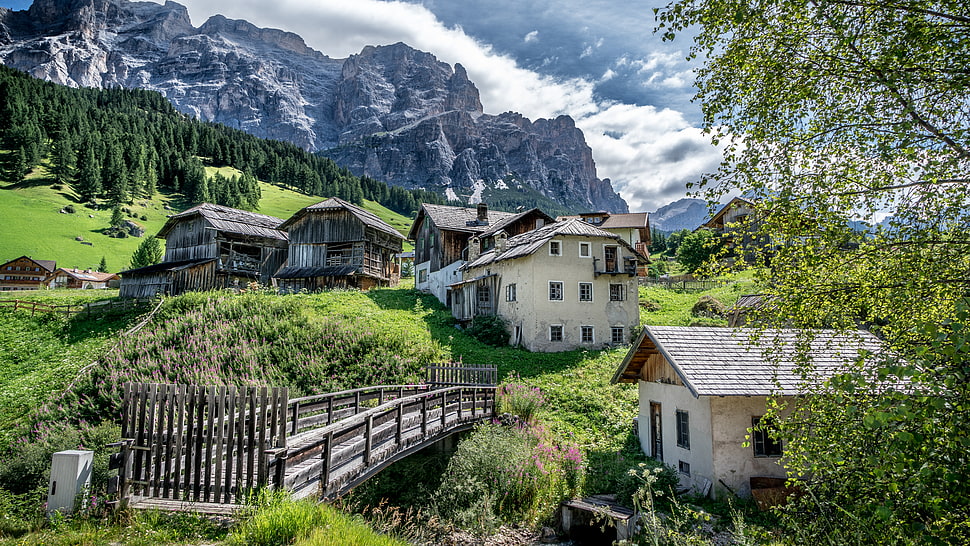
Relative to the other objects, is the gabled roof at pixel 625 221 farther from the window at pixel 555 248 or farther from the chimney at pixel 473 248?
the window at pixel 555 248

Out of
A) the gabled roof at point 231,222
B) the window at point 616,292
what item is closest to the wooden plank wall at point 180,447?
the window at point 616,292

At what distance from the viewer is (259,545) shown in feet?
22.6

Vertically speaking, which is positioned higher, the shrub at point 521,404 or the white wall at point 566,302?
the white wall at point 566,302

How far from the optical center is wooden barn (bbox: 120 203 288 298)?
45.5 m

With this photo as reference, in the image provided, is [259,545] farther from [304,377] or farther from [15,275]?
[15,275]

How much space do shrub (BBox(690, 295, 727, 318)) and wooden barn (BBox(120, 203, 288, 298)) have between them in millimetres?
38990

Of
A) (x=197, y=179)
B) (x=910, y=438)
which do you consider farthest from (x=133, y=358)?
(x=197, y=179)

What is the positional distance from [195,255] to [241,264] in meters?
4.04

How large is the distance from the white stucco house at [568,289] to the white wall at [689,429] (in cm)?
1373

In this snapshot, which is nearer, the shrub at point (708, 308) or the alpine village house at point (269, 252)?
the shrub at point (708, 308)

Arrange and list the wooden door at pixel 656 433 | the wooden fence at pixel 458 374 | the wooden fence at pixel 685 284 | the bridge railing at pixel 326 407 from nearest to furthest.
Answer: the bridge railing at pixel 326 407 < the wooden door at pixel 656 433 < the wooden fence at pixel 458 374 < the wooden fence at pixel 685 284

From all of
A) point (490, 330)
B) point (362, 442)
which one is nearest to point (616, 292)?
point (490, 330)

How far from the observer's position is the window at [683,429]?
16.3 meters

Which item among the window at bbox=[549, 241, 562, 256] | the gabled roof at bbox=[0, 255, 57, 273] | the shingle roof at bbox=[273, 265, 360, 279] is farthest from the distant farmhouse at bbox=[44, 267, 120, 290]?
the window at bbox=[549, 241, 562, 256]
